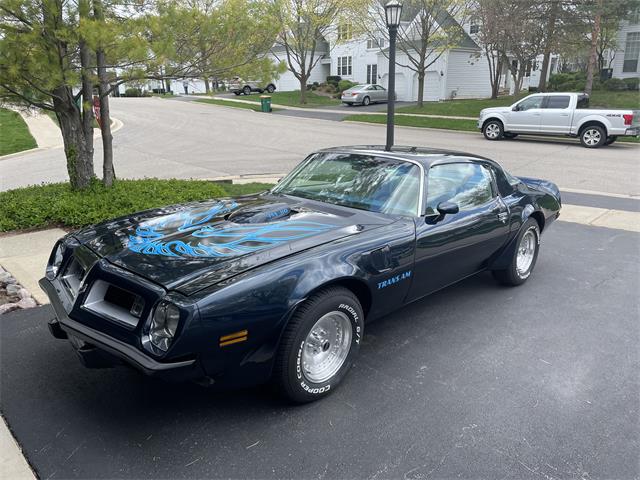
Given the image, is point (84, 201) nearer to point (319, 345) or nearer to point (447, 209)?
point (319, 345)

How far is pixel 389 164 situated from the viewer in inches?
167

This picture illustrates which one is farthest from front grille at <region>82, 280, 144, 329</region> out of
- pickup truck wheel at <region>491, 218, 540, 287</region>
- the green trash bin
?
the green trash bin

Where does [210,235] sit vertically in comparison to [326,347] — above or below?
above

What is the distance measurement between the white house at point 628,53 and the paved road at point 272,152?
1836 cm

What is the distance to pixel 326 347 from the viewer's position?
10.8ft

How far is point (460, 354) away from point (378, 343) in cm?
61

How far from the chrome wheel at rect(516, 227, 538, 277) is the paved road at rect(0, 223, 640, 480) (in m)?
0.90

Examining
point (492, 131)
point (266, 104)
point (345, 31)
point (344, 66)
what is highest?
point (345, 31)

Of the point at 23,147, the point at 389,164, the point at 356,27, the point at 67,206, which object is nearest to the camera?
the point at 389,164

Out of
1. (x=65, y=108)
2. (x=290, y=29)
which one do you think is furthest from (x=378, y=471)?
(x=290, y=29)

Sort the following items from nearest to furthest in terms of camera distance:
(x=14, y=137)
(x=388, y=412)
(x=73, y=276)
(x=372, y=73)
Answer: (x=388, y=412) → (x=73, y=276) → (x=14, y=137) → (x=372, y=73)

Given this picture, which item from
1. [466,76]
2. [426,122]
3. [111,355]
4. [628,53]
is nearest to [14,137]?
[426,122]

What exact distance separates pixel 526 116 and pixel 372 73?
A: 25.0m

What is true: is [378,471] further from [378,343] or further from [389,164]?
[389,164]
